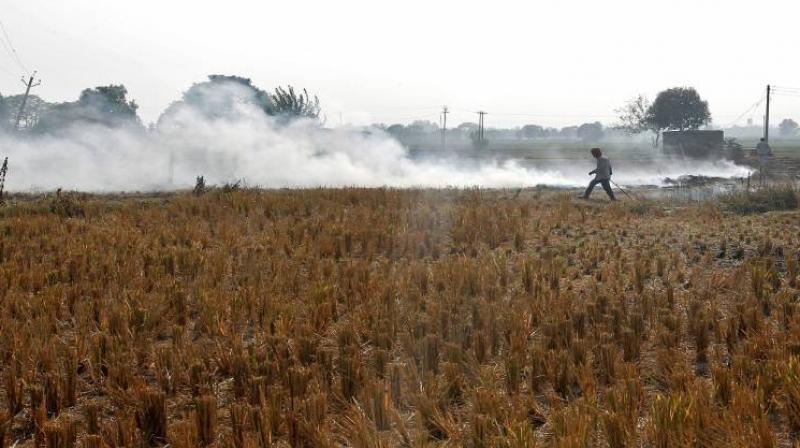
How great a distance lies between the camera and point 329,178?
89.6 ft

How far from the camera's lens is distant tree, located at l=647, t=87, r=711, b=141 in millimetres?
70875

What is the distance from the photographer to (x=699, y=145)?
46344 millimetres

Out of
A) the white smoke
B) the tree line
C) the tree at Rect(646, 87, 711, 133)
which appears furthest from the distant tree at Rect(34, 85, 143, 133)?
the tree at Rect(646, 87, 711, 133)

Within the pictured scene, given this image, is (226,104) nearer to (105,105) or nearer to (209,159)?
(209,159)

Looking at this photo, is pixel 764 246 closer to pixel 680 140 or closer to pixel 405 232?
pixel 405 232

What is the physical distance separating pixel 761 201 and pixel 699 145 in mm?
35751

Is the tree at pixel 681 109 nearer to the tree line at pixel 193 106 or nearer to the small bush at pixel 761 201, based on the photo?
the tree line at pixel 193 106

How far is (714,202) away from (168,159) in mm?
21689

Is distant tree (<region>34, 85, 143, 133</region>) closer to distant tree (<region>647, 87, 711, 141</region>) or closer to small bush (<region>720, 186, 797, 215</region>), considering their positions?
small bush (<region>720, 186, 797, 215</region>)

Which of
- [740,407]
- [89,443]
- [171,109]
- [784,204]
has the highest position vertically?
[171,109]

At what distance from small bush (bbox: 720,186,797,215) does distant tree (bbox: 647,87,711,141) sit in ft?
203

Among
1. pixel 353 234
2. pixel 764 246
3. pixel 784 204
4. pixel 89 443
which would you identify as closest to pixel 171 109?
pixel 353 234

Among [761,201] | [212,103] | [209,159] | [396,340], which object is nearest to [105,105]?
[212,103]

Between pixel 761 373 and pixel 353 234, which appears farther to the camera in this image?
pixel 353 234
